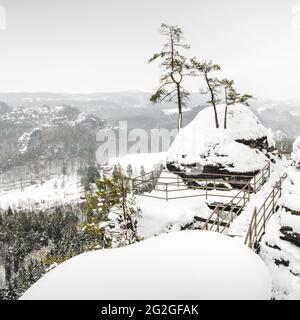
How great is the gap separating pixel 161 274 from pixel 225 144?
19.0m

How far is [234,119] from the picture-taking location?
2592 cm

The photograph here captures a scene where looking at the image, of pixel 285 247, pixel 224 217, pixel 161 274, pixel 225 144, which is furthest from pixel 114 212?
pixel 225 144

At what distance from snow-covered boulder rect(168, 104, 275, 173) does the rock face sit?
506 inches

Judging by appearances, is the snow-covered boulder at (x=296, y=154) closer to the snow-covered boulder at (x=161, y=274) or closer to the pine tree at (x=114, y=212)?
the snow-covered boulder at (x=161, y=274)

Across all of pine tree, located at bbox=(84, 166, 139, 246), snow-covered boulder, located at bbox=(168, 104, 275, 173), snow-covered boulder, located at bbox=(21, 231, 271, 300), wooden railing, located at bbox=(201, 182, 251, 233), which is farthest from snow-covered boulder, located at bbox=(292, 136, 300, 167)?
snow-covered boulder, located at bbox=(168, 104, 275, 173)

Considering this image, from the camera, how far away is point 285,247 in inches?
352

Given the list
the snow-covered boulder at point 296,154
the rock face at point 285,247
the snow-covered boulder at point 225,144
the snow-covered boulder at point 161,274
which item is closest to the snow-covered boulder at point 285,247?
the rock face at point 285,247

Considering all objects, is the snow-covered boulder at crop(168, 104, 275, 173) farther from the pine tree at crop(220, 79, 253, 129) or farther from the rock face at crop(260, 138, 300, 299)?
the rock face at crop(260, 138, 300, 299)

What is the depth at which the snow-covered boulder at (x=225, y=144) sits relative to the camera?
22.9 m

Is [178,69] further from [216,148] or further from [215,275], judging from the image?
[215,275]

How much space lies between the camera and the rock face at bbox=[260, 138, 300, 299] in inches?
332

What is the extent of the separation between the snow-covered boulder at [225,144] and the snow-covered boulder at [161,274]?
16.0 m
